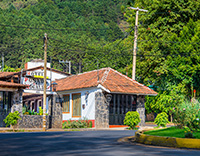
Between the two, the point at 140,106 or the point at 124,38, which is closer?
the point at 140,106

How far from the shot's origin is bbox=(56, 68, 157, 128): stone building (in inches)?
1172

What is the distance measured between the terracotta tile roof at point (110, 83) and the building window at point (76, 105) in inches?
36.4

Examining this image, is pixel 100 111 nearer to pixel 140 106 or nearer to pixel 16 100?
pixel 140 106

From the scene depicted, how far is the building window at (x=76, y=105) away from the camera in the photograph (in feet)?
108

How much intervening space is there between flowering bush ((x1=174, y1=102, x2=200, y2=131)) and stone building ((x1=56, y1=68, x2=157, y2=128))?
12185 millimetres

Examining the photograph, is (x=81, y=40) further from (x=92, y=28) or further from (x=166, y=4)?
(x=166, y=4)

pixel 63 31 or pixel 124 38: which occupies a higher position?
pixel 63 31

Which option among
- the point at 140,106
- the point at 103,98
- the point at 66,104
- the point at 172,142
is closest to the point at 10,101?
the point at 66,104

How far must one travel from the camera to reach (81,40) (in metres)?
103

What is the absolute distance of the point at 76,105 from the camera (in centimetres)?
3322

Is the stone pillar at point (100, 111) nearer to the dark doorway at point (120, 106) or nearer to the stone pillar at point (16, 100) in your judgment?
the dark doorway at point (120, 106)

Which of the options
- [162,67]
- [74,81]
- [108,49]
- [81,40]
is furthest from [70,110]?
[81,40]

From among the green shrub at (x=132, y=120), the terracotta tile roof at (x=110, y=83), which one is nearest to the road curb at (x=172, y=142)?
the green shrub at (x=132, y=120)

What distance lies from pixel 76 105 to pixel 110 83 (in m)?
4.31
